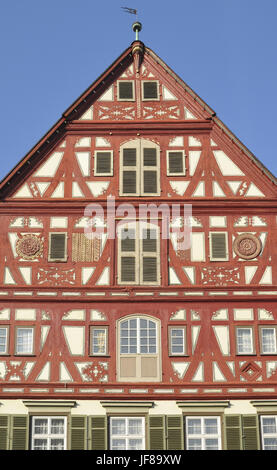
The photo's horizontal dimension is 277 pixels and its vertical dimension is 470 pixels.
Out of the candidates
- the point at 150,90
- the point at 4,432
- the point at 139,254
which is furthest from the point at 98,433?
the point at 150,90

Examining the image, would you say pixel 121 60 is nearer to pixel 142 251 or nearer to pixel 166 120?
pixel 166 120

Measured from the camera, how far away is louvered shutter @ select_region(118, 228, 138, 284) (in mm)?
30328

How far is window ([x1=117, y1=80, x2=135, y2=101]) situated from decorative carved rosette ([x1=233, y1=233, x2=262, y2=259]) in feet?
20.5

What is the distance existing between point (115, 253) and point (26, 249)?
2790 millimetres

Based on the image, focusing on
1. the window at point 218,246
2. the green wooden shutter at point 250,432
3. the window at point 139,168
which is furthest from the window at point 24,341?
the green wooden shutter at point 250,432

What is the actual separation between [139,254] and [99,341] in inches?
120

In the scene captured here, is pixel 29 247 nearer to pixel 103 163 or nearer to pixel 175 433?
pixel 103 163

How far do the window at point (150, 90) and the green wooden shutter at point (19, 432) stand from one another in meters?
11.5

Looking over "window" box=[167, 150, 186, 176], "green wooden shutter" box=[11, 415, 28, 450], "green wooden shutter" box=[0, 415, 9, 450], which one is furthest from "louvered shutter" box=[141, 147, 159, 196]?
"green wooden shutter" box=[0, 415, 9, 450]

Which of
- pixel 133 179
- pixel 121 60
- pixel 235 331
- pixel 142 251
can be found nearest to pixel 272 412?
pixel 235 331

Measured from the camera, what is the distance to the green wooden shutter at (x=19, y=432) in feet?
92.6

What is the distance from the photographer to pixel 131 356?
29328 mm

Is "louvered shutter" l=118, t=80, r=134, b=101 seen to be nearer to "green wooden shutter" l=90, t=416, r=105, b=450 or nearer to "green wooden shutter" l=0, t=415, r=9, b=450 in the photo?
"green wooden shutter" l=90, t=416, r=105, b=450

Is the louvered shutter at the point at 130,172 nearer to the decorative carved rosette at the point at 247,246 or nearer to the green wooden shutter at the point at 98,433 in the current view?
the decorative carved rosette at the point at 247,246
